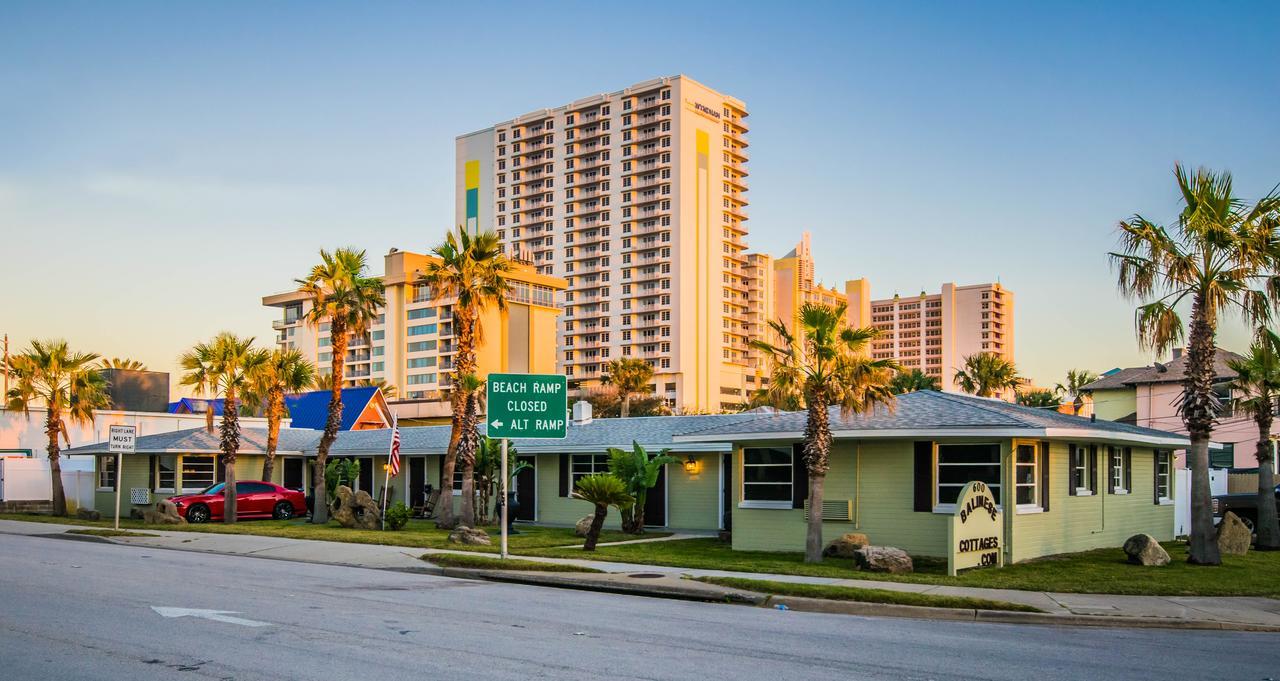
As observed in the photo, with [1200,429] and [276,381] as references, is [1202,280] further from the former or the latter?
[276,381]

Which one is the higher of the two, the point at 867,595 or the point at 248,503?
the point at 867,595

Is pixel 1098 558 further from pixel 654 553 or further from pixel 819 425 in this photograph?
pixel 654 553

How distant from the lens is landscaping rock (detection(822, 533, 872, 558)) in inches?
908

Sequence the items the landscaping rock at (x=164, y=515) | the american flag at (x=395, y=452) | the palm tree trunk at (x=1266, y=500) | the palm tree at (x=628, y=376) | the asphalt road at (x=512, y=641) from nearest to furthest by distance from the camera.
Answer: the asphalt road at (x=512, y=641), the palm tree trunk at (x=1266, y=500), the american flag at (x=395, y=452), the landscaping rock at (x=164, y=515), the palm tree at (x=628, y=376)

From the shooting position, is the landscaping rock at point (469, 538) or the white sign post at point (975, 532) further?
the landscaping rock at point (469, 538)

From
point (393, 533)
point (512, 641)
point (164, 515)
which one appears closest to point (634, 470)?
point (393, 533)

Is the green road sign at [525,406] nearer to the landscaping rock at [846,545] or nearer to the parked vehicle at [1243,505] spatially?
the landscaping rock at [846,545]

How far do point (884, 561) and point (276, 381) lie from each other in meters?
24.6

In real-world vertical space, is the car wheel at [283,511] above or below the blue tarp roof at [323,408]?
below

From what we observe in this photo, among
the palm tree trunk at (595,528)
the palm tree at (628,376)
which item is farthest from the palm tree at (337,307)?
the palm tree at (628,376)

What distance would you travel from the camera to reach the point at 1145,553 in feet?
72.1

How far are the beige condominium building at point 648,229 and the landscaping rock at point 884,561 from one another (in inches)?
4693

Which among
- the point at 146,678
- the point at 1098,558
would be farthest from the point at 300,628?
the point at 1098,558

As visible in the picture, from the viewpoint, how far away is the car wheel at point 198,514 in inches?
1459
